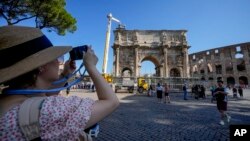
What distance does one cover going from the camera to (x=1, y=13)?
1294 centimetres

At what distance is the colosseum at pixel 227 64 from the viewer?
41.1 meters

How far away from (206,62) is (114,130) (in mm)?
46441

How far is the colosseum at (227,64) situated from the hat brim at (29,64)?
43067mm

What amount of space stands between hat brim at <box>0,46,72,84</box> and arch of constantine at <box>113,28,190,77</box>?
1330 inches

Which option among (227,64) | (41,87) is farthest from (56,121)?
(227,64)

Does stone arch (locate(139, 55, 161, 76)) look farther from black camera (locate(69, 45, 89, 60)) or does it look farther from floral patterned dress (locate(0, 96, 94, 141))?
floral patterned dress (locate(0, 96, 94, 141))

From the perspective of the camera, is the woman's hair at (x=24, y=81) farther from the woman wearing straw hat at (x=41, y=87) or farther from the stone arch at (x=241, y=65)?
the stone arch at (x=241, y=65)

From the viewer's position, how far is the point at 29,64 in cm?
100

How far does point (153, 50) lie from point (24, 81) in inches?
1437

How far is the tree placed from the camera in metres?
13.4

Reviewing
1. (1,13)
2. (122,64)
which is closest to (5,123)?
(1,13)

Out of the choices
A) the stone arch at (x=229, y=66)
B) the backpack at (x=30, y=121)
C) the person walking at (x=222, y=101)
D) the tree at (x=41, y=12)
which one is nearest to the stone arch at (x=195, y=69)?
the stone arch at (x=229, y=66)

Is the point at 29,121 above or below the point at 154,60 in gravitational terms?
below

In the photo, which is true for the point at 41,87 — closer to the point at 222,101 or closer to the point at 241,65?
the point at 222,101
